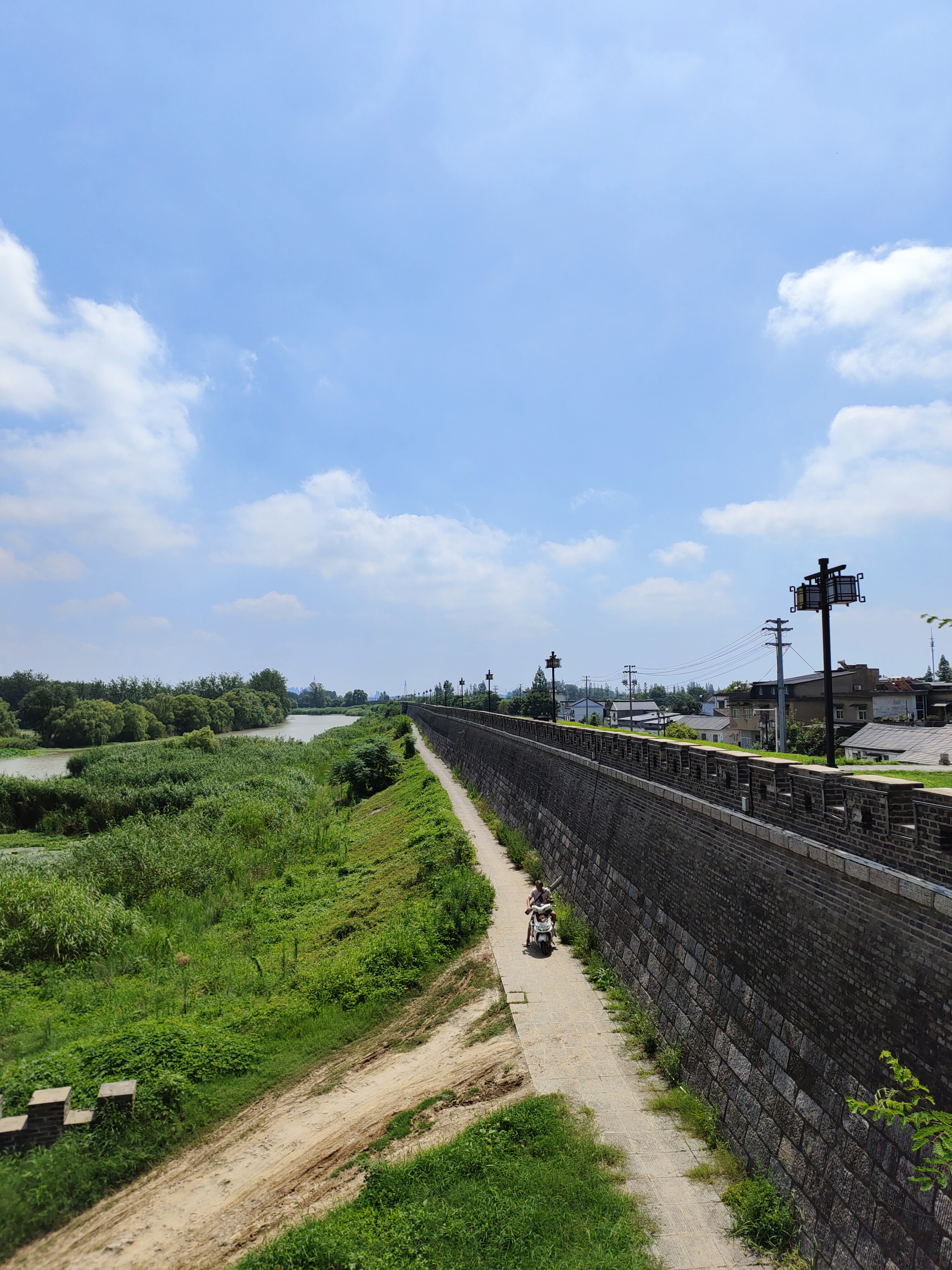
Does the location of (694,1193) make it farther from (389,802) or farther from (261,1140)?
(389,802)

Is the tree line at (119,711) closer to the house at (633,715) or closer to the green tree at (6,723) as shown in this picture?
the green tree at (6,723)

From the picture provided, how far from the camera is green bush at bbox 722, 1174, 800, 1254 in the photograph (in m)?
5.57

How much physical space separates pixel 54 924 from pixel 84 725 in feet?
202

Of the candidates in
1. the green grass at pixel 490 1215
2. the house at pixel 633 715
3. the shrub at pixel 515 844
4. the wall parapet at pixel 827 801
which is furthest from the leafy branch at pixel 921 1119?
the house at pixel 633 715

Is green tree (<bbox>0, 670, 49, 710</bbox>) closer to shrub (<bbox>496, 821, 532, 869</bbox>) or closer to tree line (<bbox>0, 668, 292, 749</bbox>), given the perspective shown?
tree line (<bbox>0, 668, 292, 749</bbox>)

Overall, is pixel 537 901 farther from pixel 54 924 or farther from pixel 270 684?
pixel 270 684

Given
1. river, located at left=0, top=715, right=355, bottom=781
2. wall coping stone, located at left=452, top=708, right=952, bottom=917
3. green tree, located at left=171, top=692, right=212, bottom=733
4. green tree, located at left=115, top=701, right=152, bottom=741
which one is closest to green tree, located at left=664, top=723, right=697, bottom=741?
wall coping stone, located at left=452, top=708, right=952, bottom=917

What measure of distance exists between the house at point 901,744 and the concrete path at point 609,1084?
29.5 feet

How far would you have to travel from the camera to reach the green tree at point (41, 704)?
243 ft

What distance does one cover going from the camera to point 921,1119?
386 centimetres

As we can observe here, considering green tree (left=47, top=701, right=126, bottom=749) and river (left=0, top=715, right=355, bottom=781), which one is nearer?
river (left=0, top=715, right=355, bottom=781)

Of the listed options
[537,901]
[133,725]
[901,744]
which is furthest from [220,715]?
[537,901]

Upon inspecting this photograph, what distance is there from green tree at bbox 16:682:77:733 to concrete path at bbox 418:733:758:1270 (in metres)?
78.0

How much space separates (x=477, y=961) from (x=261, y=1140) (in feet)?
15.1
